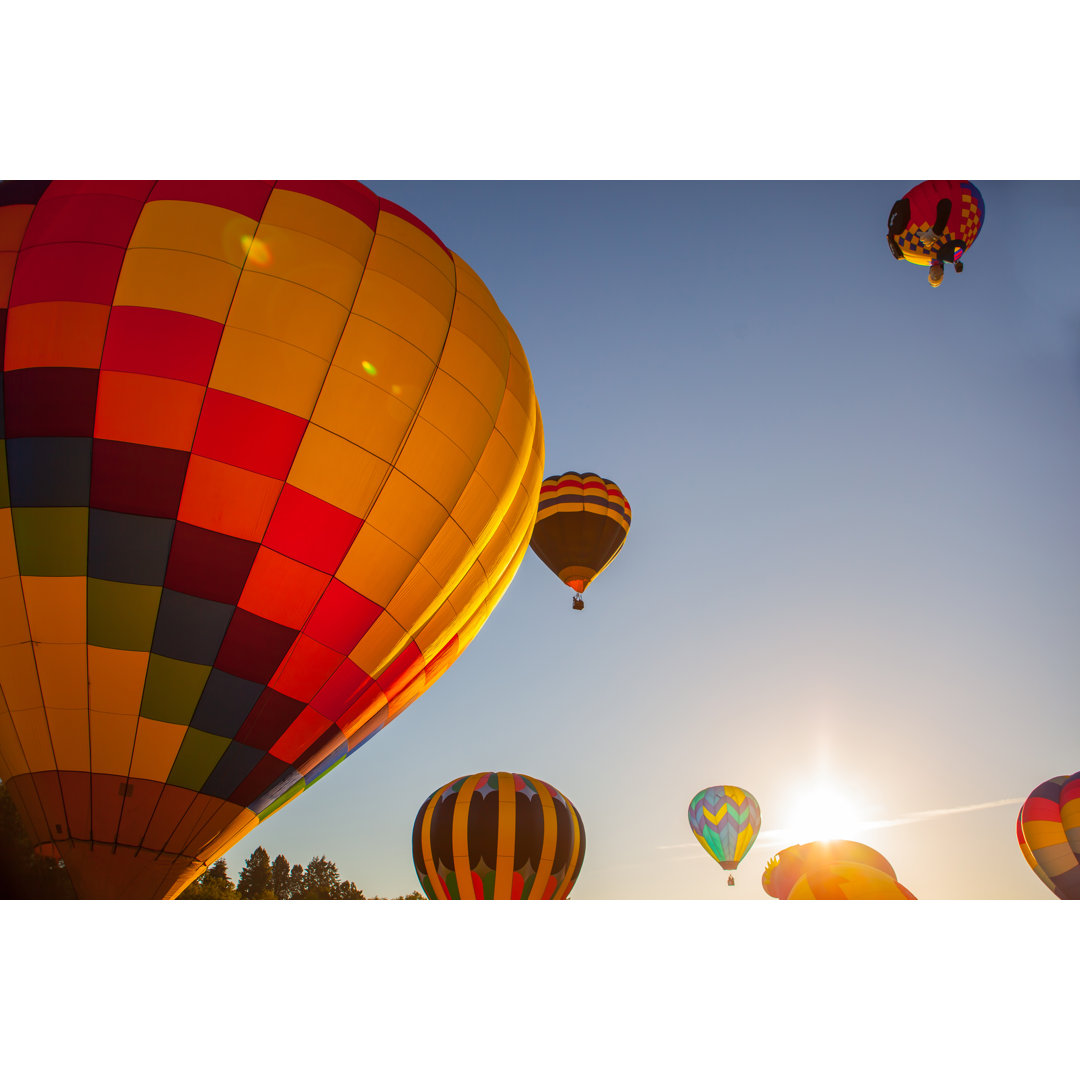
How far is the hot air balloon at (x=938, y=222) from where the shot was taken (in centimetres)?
547

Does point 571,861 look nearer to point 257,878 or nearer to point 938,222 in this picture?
point 938,222

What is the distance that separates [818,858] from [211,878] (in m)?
12.9

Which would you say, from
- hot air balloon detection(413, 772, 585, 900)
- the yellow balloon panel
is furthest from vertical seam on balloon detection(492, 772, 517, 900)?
the yellow balloon panel

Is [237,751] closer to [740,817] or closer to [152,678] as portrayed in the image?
[152,678]

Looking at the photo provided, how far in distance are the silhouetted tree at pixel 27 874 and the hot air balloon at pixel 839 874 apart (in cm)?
303

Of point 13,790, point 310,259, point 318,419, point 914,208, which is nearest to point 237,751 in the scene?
point 13,790

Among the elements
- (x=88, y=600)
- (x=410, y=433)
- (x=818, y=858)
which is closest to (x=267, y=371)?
(x=410, y=433)

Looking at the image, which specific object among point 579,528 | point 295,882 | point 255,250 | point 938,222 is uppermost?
point 938,222

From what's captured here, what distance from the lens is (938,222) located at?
18.1 feet

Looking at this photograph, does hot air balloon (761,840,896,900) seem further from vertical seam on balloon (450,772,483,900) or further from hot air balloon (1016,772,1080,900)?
hot air balloon (1016,772,1080,900)

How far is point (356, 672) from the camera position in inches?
124

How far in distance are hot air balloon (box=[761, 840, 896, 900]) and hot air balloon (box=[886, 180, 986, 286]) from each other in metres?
3.89

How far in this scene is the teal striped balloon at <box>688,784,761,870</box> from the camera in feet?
34.6

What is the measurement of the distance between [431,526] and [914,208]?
4595mm
